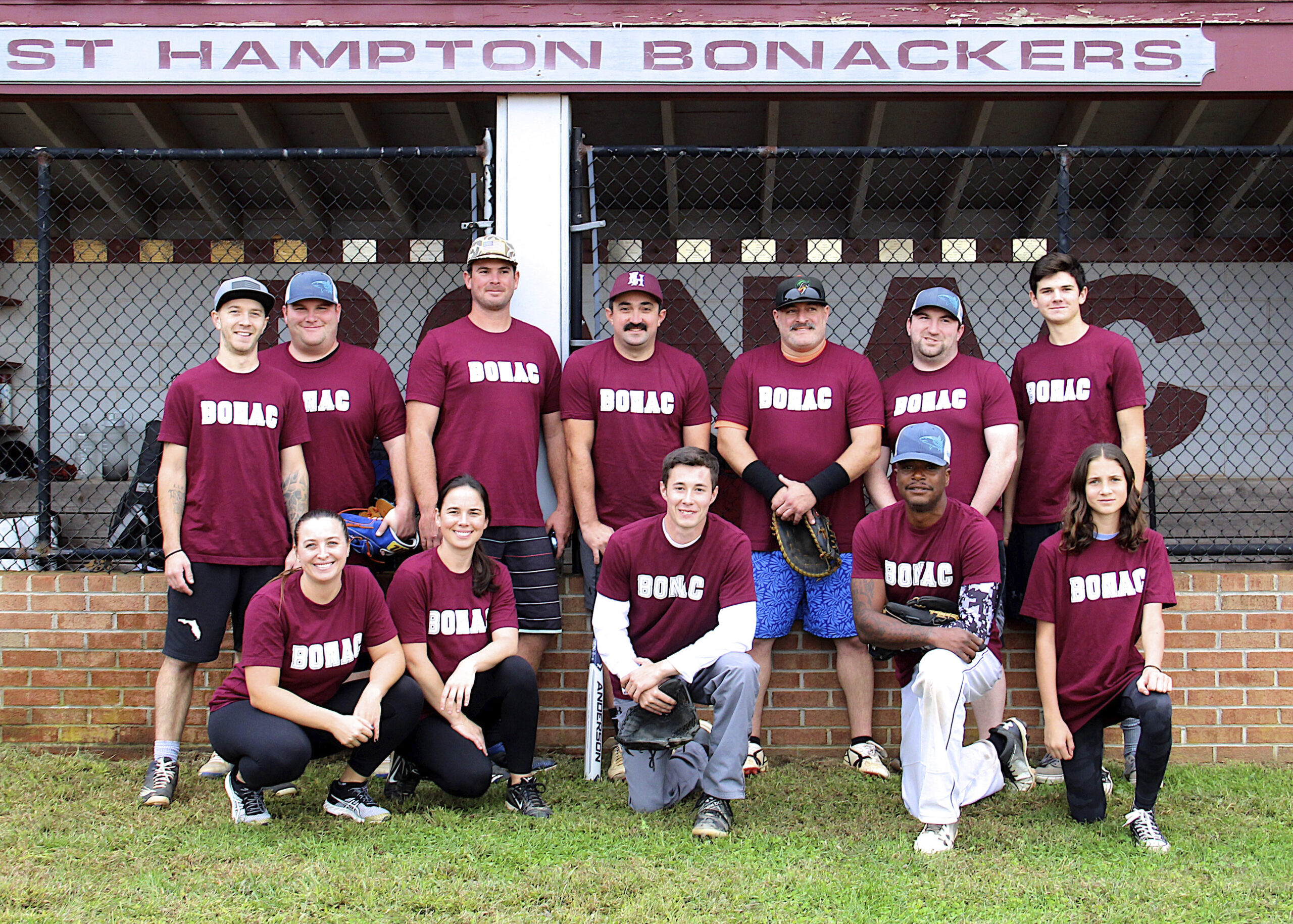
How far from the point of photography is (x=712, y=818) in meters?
3.29

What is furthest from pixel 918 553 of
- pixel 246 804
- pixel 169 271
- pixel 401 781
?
pixel 169 271

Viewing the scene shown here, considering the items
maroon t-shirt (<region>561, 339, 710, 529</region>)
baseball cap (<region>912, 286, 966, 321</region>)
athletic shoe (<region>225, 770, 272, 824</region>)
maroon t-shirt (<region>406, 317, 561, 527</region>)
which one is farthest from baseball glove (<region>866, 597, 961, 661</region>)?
athletic shoe (<region>225, 770, 272, 824</region>)

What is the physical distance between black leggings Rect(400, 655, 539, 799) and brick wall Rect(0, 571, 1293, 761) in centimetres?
73

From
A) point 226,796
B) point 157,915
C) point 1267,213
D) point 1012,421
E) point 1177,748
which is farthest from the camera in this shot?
point 1267,213

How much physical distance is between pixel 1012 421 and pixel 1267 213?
15.5 ft

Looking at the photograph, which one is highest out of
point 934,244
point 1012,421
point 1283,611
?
point 934,244

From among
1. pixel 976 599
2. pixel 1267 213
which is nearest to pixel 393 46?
pixel 976 599

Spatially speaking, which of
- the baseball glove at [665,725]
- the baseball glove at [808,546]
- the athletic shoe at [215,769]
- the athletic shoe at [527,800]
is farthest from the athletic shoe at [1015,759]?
the athletic shoe at [215,769]

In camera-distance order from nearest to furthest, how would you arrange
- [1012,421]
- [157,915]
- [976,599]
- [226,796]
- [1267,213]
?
1. [157,915]
2. [976,599]
3. [226,796]
4. [1012,421]
5. [1267,213]

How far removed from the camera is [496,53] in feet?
14.8

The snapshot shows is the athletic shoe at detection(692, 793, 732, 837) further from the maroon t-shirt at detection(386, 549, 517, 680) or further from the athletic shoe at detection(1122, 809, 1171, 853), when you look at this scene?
the athletic shoe at detection(1122, 809, 1171, 853)

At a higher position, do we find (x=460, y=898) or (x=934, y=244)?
(x=934, y=244)

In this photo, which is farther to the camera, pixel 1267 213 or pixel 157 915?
pixel 1267 213

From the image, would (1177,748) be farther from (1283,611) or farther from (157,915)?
(157,915)
